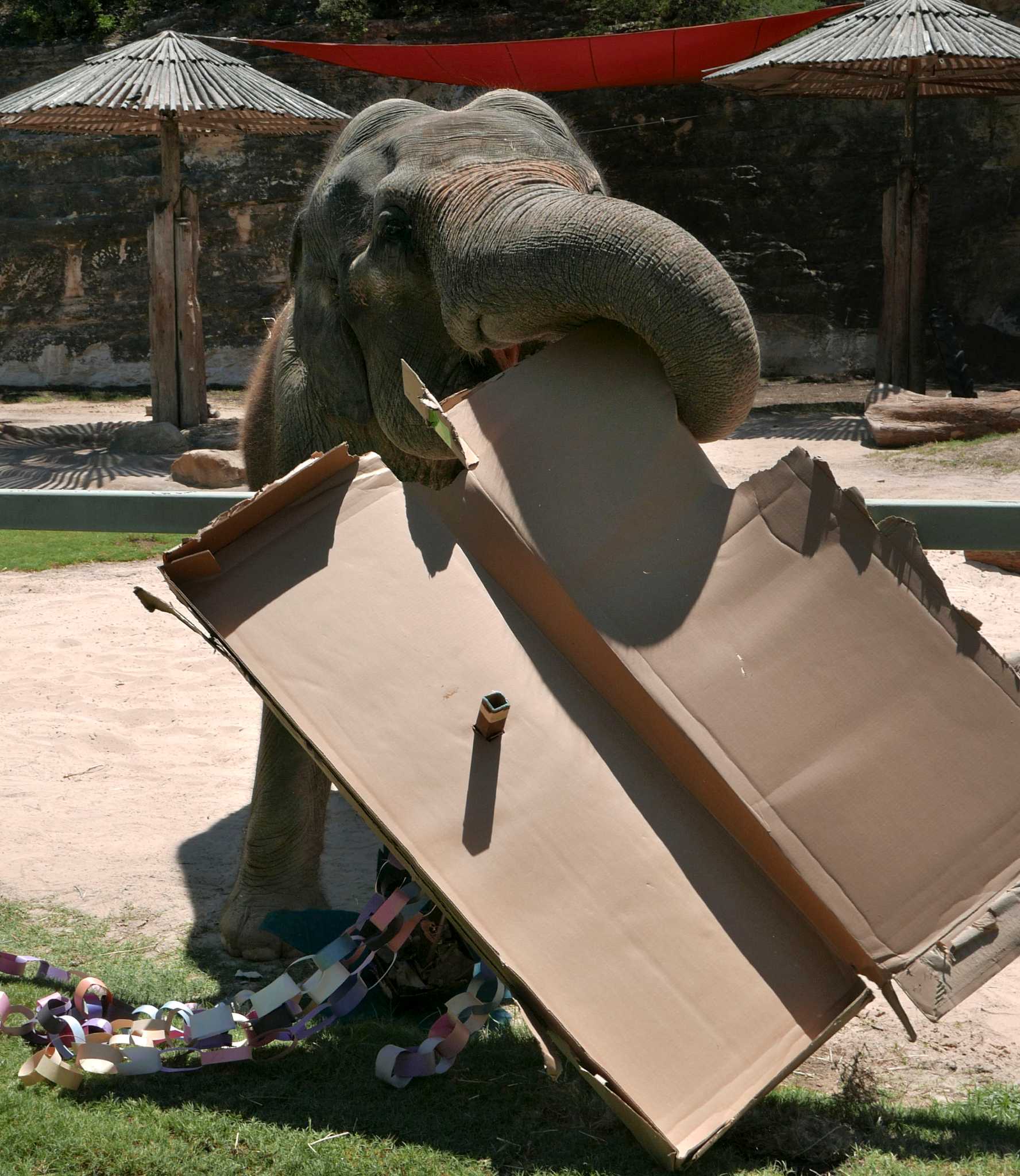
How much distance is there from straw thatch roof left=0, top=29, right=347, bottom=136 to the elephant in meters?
8.71

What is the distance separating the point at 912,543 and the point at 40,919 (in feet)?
8.22

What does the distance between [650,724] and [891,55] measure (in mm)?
11107

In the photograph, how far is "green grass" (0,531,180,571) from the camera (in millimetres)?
8477

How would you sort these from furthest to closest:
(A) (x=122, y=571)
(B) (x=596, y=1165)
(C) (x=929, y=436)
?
1. (C) (x=929, y=436)
2. (A) (x=122, y=571)
3. (B) (x=596, y=1165)

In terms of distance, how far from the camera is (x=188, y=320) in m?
13.4

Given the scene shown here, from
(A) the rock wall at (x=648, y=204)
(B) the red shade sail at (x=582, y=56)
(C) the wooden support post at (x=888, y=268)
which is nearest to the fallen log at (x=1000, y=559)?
(C) the wooden support post at (x=888, y=268)

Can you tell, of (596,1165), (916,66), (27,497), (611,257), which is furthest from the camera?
(916,66)

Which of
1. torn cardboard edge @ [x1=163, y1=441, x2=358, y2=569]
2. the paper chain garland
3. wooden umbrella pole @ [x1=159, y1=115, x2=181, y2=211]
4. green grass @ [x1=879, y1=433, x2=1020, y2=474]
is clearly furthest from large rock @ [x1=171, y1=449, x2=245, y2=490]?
torn cardboard edge @ [x1=163, y1=441, x2=358, y2=569]

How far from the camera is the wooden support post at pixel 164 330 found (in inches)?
522

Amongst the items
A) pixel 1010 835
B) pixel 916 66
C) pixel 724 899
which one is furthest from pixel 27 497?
pixel 916 66

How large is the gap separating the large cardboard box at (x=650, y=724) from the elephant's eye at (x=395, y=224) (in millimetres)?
990

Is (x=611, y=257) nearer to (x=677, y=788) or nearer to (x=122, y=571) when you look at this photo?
(x=677, y=788)

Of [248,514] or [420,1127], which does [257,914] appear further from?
[248,514]

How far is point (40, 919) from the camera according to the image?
135 inches
